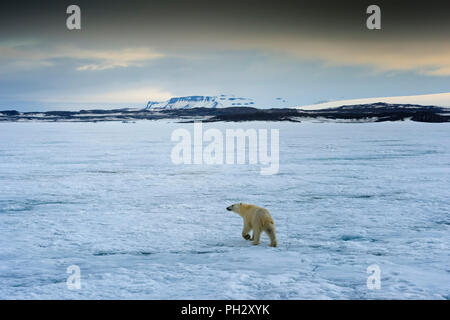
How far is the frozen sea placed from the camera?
4.27 metres

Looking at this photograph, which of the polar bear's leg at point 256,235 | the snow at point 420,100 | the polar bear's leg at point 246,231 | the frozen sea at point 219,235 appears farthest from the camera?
the snow at point 420,100

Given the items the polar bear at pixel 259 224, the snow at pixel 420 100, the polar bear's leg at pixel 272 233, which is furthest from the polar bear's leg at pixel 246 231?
the snow at pixel 420 100

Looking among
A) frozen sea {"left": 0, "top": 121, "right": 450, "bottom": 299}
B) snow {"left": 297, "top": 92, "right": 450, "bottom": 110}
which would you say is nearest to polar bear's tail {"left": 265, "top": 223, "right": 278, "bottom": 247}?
frozen sea {"left": 0, "top": 121, "right": 450, "bottom": 299}

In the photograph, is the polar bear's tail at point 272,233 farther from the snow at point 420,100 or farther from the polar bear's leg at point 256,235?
the snow at point 420,100

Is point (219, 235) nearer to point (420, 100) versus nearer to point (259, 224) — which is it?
point (259, 224)

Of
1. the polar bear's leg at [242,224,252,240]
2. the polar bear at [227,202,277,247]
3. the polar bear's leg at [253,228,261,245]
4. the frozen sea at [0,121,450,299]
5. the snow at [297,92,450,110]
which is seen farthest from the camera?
the snow at [297,92,450,110]

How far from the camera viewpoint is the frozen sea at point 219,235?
4.27 metres

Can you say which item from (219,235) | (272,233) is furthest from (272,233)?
(219,235)

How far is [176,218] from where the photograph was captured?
7.27 m

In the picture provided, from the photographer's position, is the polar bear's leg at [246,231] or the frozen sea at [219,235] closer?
the frozen sea at [219,235]

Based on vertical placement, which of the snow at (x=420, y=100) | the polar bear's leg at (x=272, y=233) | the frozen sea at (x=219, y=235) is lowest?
the frozen sea at (x=219, y=235)

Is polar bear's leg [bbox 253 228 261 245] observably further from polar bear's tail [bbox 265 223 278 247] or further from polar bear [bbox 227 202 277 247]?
polar bear's tail [bbox 265 223 278 247]

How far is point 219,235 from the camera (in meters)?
6.27
